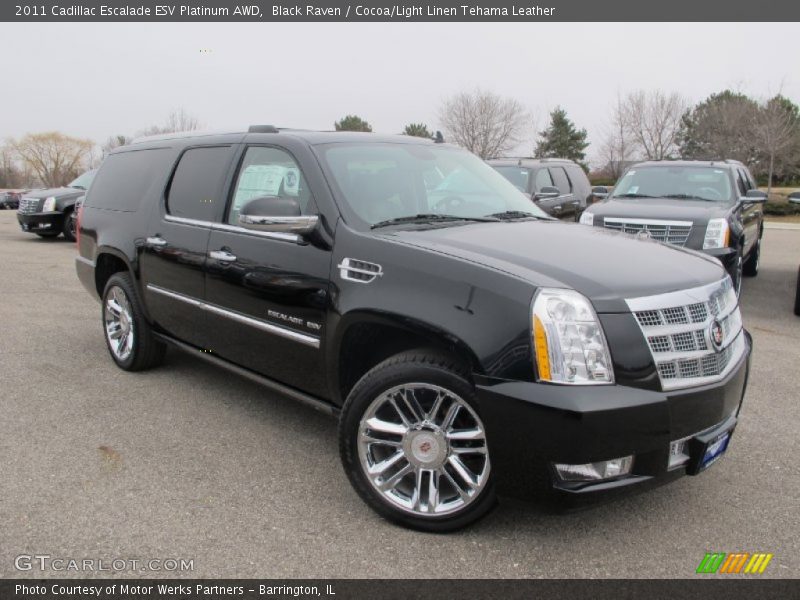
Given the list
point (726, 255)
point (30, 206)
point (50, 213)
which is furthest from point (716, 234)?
point (30, 206)

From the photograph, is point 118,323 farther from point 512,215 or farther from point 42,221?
point 42,221

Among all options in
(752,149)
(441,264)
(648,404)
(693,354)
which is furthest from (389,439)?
(752,149)

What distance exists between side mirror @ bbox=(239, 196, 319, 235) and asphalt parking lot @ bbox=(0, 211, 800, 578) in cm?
129

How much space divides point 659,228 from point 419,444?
5972mm

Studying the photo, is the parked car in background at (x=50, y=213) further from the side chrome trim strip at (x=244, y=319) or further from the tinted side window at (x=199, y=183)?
the side chrome trim strip at (x=244, y=319)

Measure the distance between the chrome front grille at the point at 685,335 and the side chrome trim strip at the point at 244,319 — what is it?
1.61 meters

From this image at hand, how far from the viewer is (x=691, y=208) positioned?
326 inches

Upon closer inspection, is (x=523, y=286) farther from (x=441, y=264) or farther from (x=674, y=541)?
(x=674, y=541)

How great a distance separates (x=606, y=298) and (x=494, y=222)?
1274 millimetres

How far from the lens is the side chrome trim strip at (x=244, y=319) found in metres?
3.58

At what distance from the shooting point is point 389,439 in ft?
10.3

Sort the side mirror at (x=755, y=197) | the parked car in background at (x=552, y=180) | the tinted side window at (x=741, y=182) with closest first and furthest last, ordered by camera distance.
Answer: the side mirror at (x=755, y=197)
the tinted side window at (x=741, y=182)
the parked car in background at (x=552, y=180)

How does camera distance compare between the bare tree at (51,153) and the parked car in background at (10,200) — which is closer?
the parked car in background at (10,200)

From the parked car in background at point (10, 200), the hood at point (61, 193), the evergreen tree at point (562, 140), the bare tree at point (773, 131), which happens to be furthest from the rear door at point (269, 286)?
the evergreen tree at point (562, 140)
